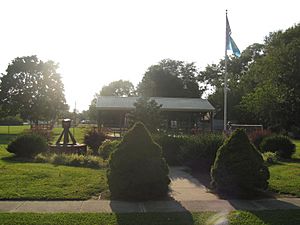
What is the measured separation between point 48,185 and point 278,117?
18.8 m

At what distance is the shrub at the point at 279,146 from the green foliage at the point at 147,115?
5702mm

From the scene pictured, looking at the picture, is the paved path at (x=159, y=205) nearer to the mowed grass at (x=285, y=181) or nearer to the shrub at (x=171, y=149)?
the mowed grass at (x=285, y=181)

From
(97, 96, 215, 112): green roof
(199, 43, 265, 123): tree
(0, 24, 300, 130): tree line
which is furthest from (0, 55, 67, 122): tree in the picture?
(199, 43, 265, 123): tree

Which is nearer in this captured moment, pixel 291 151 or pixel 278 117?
pixel 291 151

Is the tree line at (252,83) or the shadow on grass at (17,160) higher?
the tree line at (252,83)

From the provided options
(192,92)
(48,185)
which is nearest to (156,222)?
(48,185)

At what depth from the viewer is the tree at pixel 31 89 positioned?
2213 inches

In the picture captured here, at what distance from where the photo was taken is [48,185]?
31.6 ft

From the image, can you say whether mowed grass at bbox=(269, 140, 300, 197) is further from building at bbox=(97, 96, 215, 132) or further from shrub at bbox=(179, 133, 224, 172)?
building at bbox=(97, 96, 215, 132)

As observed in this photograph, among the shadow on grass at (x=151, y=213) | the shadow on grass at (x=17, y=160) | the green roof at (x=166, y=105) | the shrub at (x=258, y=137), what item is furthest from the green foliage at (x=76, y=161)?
the green roof at (x=166, y=105)

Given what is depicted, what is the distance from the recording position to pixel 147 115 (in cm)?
2102

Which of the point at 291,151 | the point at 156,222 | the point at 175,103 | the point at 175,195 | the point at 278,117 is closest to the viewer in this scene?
the point at 156,222

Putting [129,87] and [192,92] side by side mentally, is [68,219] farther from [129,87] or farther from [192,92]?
[129,87]

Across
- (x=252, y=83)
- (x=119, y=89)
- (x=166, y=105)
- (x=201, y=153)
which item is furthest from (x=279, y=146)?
(x=119, y=89)
